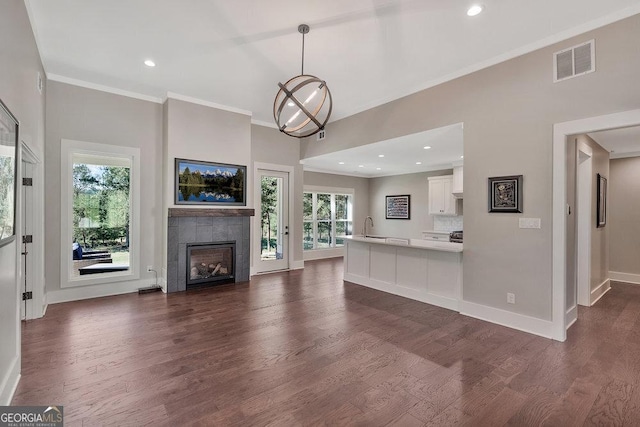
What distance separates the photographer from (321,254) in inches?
348

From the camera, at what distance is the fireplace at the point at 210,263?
523 cm

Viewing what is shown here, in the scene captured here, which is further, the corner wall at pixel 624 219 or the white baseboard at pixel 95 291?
the corner wall at pixel 624 219

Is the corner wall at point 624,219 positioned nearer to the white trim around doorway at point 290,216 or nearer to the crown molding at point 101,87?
the white trim around doorway at point 290,216

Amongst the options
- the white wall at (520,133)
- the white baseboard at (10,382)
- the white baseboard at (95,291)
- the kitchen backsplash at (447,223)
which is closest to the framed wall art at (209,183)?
the white baseboard at (95,291)

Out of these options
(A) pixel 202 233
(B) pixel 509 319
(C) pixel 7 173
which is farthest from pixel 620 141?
(C) pixel 7 173

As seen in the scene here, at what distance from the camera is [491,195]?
3660 mm

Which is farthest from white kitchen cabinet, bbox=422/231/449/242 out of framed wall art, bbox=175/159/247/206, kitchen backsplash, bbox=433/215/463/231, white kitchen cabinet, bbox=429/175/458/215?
framed wall art, bbox=175/159/247/206

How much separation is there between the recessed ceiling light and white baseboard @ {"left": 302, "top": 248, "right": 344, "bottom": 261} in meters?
6.71

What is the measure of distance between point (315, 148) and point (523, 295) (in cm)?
460

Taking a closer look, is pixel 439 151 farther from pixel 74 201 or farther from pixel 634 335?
pixel 74 201

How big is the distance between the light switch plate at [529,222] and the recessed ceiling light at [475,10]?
2.20 meters

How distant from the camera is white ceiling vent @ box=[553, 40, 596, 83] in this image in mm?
2943

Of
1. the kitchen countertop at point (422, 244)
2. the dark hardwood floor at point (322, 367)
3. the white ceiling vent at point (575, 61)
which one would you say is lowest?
the dark hardwood floor at point (322, 367)

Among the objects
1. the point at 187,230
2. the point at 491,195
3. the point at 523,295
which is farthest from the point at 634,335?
the point at 187,230
